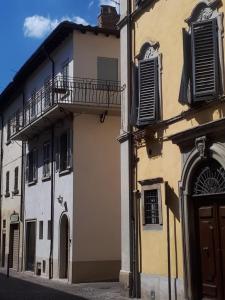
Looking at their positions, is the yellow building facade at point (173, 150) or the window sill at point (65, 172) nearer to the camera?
the yellow building facade at point (173, 150)

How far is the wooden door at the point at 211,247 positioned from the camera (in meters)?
11.7

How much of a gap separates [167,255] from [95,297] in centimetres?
363

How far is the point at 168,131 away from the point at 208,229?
111 inches

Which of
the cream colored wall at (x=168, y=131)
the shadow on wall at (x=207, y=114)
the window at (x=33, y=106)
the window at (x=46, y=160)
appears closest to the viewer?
the shadow on wall at (x=207, y=114)

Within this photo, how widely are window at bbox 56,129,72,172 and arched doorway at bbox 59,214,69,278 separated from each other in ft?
6.66

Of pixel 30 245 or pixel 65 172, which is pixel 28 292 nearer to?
pixel 65 172

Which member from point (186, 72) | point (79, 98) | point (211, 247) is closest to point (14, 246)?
point (79, 98)

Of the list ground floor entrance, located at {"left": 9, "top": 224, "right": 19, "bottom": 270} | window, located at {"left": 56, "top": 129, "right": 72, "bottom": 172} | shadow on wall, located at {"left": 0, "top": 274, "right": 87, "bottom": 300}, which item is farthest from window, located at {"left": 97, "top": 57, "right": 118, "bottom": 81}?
ground floor entrance, located at {"left": 9, "top": 224, "right": 19, "bottom": 270}

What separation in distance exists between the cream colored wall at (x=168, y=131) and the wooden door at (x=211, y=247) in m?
0.64

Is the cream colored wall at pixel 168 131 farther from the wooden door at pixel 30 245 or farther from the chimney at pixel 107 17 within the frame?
the wooden door at pixel 30 245

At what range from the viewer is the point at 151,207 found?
14523 millimetres

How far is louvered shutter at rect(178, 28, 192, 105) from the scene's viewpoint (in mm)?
12487

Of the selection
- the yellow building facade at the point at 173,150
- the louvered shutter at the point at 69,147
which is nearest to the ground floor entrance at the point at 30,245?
the louvered shutter at the point at 69,147

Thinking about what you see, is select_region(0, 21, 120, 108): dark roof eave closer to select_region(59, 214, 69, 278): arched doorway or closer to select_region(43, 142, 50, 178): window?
select_region(43, 142, 50, 178): window
